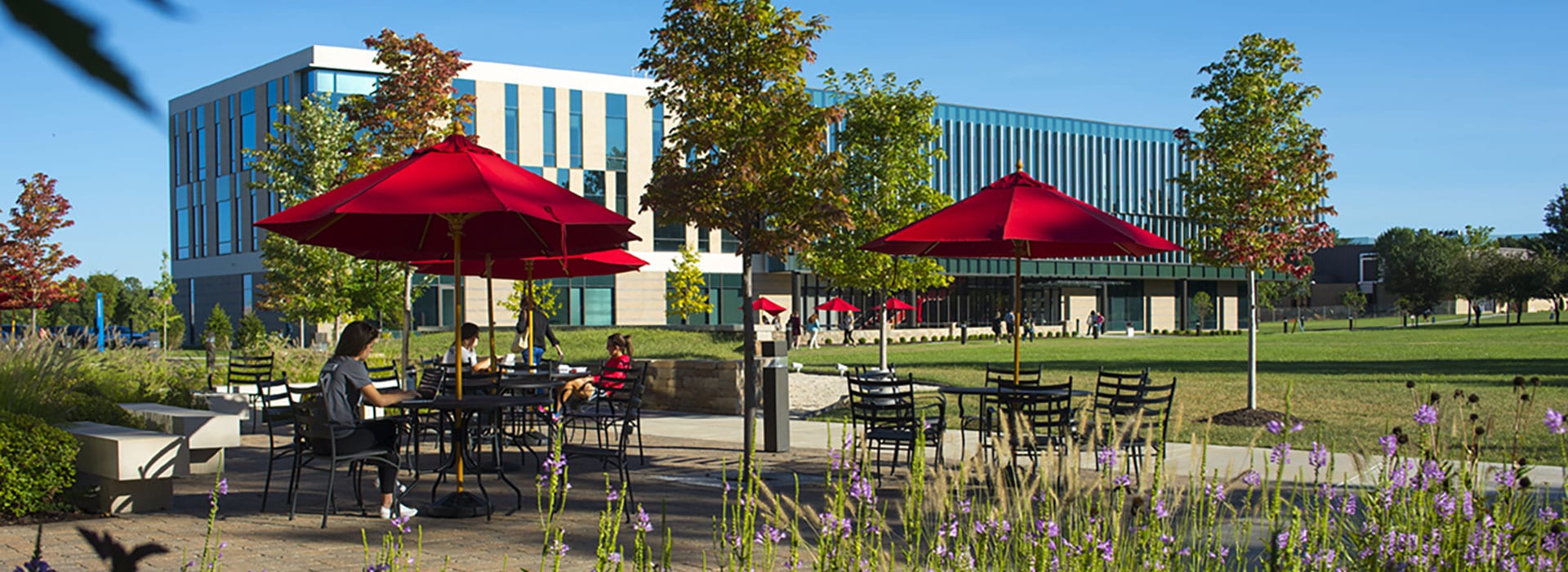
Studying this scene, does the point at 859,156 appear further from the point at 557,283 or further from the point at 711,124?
the point at 557,283

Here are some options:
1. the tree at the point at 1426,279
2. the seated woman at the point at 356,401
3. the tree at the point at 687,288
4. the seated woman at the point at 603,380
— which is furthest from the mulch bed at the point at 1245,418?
the tree at the point at 1426,279

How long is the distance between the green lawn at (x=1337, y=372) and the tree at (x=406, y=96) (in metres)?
11.1

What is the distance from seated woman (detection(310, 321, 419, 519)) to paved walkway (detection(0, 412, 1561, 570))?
0.39 meters

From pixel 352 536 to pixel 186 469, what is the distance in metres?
1.65

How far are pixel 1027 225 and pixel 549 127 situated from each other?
40.9 metres

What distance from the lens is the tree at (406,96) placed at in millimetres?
19125

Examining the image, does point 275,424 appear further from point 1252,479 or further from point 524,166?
point 524,166

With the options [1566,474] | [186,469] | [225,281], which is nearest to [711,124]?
[186,469]

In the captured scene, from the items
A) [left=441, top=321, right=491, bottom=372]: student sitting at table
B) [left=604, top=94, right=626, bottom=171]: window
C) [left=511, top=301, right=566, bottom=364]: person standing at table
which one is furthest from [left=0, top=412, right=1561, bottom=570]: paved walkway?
[left=604, top=94, right=626, bottom=171]: window

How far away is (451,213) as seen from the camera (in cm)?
835

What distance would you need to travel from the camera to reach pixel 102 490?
855 centimetres

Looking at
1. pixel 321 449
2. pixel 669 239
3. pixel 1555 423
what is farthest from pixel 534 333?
pixel 669 239

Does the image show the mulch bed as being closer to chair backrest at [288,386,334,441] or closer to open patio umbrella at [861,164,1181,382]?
open patio umbrella at [861,164,1181,382]

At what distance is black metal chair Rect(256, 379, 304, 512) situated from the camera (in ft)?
29.0
